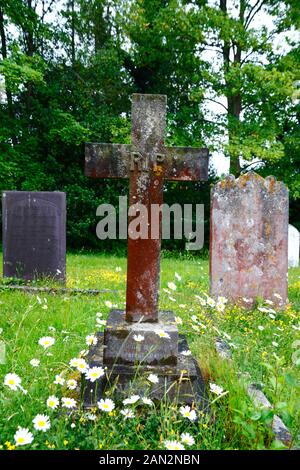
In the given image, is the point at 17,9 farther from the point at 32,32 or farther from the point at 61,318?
the point at 61,318

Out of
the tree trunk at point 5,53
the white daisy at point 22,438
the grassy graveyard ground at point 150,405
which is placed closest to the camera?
the white daisy at point 22,438

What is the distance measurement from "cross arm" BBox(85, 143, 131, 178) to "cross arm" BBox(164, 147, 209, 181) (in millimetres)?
289

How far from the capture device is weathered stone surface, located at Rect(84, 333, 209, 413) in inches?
98.4

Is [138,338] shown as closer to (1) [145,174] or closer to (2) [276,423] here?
(2) [276,423]

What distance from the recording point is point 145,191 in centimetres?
297

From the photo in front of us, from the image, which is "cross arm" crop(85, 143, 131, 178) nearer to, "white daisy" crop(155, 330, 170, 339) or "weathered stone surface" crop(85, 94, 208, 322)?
"weathered stone surface" crop(85, 94, 208, 322)

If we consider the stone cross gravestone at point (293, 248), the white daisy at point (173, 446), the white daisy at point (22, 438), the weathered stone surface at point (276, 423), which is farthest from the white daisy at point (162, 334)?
the stone cross gravestone at point (293, 248)

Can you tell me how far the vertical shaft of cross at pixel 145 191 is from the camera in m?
2.96

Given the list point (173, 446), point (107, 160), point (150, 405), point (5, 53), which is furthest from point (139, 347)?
point (5, 53)

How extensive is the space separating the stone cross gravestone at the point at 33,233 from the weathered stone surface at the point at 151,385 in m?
4.94

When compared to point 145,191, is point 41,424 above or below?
below

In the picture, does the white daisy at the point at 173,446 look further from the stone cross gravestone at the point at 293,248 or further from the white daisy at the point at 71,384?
the stone cross gravestone at the point at 293,248

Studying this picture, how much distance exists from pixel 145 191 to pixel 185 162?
35cm

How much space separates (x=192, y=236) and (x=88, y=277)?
25.2ft
